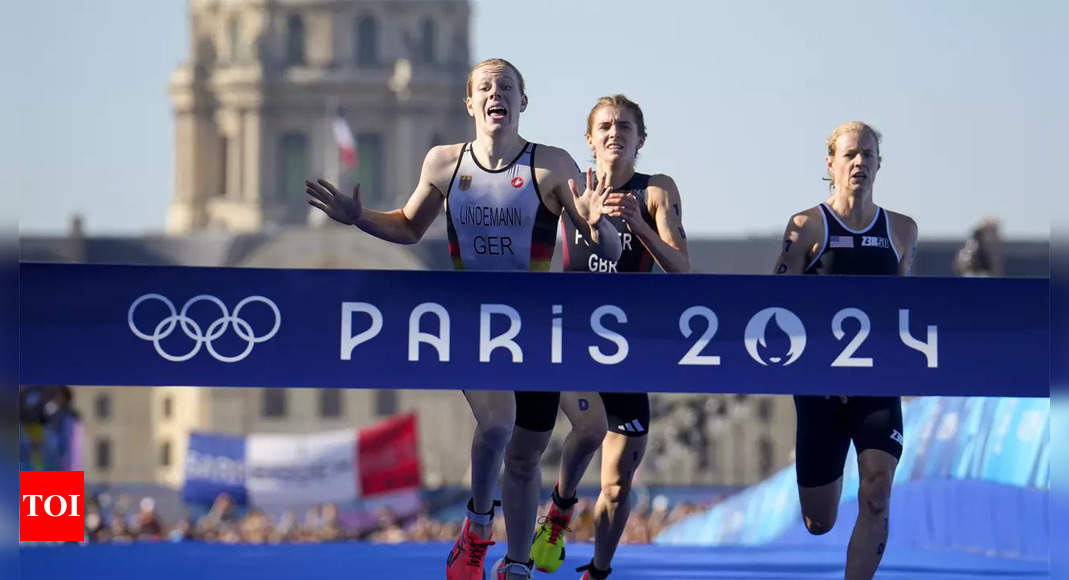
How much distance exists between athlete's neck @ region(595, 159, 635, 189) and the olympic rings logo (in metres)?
1.88

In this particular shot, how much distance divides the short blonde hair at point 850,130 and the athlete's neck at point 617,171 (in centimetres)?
84

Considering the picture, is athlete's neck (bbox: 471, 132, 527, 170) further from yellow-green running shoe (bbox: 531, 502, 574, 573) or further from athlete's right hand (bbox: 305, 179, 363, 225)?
yellow-green running shoe (bbox: 531, 502, 574, 573)

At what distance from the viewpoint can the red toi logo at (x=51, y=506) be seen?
7656 mm

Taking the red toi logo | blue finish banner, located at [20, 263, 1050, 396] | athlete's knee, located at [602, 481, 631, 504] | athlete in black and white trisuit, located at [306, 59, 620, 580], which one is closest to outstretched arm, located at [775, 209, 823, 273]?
athlete in black and white trisuit, located at [306, 59, 620, 580]

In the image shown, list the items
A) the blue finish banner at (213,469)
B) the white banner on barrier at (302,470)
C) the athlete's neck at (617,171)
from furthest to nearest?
the white banner on barrier at (302,470) < the blue finish banner at (213,469) < the athlete's neck at (617,171)

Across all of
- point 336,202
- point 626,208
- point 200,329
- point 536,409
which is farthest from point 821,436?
point 200,329

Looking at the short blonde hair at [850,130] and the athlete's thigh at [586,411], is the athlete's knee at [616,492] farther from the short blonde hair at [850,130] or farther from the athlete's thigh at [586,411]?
the short blonde hair at [850,130]

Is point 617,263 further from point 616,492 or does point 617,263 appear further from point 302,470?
point 302,470

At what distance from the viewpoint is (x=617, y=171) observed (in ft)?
28.5

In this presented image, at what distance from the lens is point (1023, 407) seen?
12.0 m

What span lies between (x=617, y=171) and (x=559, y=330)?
1.49m

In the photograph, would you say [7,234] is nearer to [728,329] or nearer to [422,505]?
[728,329]

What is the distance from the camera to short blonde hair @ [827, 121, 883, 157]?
328 inches

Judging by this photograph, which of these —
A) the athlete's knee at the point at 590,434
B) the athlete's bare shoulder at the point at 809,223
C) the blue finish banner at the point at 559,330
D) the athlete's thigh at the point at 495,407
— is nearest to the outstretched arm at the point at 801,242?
the athlete's bare shoulder at the point at 809,223
